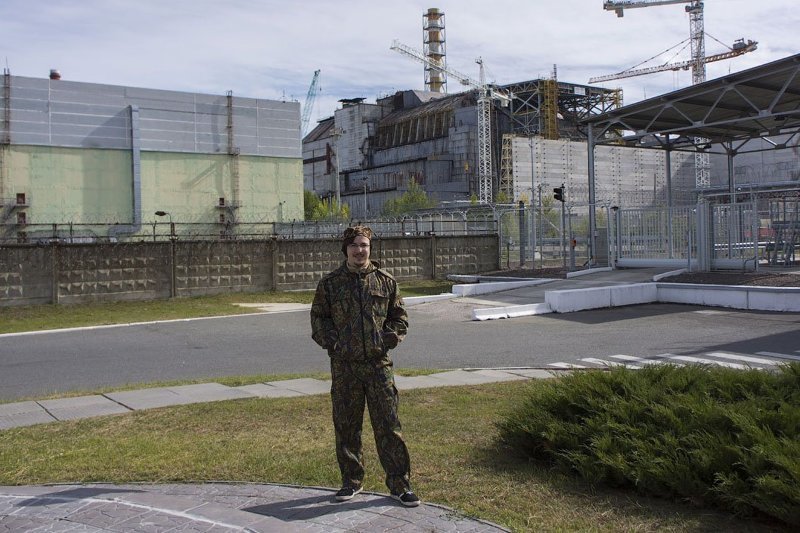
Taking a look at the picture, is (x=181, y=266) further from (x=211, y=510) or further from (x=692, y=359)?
(x=211, y=510)

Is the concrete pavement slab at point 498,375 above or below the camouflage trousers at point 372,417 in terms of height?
below

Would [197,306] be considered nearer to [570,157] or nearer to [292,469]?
[292,469]

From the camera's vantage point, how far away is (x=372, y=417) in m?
5.58

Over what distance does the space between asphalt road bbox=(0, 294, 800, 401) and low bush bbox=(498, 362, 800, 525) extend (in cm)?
577

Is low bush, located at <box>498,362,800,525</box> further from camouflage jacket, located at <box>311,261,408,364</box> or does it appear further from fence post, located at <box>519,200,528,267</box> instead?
fence post, located at <box>519,200,528,267</box>

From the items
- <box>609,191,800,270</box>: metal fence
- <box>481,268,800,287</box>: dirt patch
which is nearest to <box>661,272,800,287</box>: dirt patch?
<box>481,268,800,287</box>: dirt patch

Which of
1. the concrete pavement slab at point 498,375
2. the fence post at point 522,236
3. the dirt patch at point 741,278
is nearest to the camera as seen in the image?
the concrete pavement slab at point 498,375

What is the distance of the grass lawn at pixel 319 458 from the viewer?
5.15 meters

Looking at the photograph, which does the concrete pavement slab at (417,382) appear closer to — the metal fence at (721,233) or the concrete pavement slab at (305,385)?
Answer: the concrete pavement slab at (305,385)

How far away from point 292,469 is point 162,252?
20.1 m

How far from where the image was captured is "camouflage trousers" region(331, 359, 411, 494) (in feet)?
18.0

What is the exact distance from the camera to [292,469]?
6.36 metres

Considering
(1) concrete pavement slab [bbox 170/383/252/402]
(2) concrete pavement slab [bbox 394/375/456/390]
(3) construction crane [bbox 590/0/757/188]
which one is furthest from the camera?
(3) construction crane [bbox 590/0/757/188]

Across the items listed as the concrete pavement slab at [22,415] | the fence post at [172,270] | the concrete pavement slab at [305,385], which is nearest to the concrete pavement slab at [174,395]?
the concrete pavement slab at [305,385]
